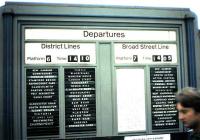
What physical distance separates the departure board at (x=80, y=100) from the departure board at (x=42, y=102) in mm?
139

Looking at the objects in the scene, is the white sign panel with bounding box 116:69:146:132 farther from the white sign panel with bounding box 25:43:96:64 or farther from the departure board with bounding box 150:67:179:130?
the white sign panel with bounding box 25:43:96:64

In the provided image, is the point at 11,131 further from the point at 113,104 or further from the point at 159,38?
the point at 159,38

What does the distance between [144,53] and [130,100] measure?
61 centimetres

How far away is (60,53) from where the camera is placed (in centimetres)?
482

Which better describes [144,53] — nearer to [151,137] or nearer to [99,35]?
[99,35]

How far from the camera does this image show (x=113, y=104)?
4910mm

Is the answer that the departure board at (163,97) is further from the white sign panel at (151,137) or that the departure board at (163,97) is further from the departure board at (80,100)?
the departure board at (80,100)

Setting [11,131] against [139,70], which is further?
[139,70]

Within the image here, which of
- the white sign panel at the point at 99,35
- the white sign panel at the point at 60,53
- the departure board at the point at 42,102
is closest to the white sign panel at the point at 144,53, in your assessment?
the white sign panel at the point at 99,35

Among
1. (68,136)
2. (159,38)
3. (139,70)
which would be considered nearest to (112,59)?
(139,70)

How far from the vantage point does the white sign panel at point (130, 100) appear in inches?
194

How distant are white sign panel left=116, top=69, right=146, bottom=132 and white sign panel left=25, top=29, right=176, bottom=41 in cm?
42

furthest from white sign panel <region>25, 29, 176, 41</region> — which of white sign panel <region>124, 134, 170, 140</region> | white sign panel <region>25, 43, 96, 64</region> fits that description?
white sign panel <region>124, 134, 170, 140</region>

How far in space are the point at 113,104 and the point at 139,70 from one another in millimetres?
532
